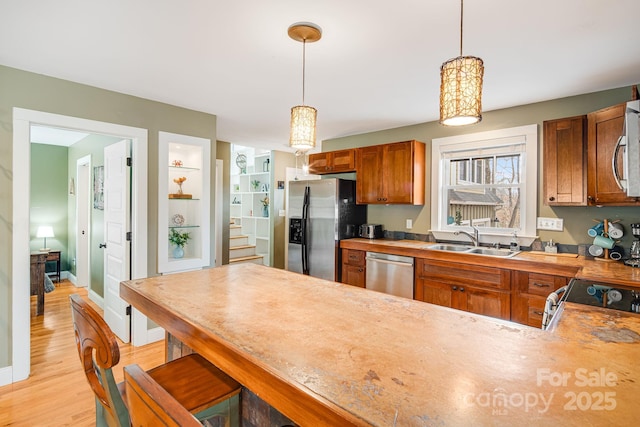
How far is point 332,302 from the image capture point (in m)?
1.43

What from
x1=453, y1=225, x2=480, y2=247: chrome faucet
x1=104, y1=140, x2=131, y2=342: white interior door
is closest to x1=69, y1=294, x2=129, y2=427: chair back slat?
x1=104, y1=140, x2=131, y2=342: white interior door

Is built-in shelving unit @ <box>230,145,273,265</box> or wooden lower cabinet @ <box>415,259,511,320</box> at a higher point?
built-in shelving unit @ <box>230,145,273,265</box>

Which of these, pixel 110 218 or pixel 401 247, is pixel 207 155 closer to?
pixel 110 218

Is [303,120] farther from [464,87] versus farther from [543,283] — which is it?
[543,283]

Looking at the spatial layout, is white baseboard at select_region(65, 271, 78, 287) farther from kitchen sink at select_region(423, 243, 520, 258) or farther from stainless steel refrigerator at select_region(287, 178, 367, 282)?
kitchen sink at select_region(423, 243, 520, 258)

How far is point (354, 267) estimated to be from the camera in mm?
4066

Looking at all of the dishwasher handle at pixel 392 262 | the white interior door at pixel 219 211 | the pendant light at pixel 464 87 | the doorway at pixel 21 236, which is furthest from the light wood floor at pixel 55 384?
the pendant light at pixel 464 87

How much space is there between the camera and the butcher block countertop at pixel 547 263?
2.16 m

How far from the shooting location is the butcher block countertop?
2.16 m

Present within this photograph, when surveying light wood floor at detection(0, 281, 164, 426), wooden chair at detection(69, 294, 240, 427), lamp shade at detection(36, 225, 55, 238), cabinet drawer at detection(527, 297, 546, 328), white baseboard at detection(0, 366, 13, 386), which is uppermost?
lamp shade at detection(36, 225, 55, 238)

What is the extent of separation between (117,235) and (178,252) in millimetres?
618

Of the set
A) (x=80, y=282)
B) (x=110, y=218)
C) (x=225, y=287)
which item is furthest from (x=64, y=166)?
(x=225, y=287)

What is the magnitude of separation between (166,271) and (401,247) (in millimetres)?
2560

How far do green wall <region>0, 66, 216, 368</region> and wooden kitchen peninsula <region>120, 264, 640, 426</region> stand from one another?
1893mm
